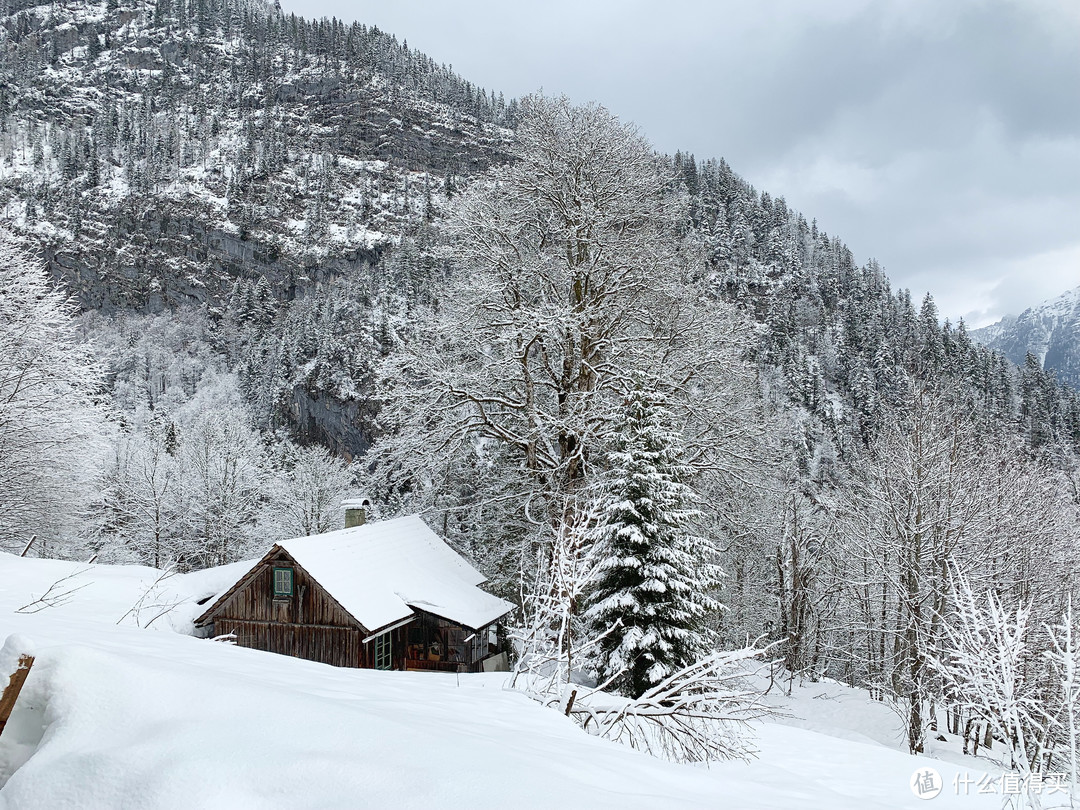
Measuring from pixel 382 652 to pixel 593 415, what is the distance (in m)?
9.72

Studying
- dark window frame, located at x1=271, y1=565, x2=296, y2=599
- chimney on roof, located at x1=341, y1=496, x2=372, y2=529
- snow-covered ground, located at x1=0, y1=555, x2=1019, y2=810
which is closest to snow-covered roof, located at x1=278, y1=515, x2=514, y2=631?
dark window frame, located at x1=271, y1=565, x2=296, y2=599

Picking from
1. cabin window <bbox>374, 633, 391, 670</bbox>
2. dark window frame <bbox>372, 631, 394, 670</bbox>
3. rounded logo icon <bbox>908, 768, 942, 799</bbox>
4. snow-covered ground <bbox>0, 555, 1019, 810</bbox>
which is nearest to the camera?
snow-covered ground <bbox>0, 555, 1019, 810</bbox>

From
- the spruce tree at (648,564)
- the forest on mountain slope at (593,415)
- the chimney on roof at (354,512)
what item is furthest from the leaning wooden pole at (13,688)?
the chimney on roof at (354,512)

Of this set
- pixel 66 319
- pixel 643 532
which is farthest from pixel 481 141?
pixel 643 532

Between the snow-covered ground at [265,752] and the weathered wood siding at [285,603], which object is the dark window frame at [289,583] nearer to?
the weathered wood siding at [285,603]

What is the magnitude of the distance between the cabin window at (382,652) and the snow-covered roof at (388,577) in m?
1.07

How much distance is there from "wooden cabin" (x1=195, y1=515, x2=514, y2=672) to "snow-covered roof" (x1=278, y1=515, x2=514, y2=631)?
0.03 meters

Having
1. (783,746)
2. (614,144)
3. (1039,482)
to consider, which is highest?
(614,144)

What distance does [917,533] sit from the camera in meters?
12.1

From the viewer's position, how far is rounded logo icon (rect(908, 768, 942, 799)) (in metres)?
4.80

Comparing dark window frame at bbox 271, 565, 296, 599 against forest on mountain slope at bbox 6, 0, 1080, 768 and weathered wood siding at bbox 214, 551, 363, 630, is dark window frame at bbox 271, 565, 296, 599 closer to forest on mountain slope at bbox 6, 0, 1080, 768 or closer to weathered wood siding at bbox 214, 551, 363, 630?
→ weathered wood siding at bbox 214, 551, 363, 630

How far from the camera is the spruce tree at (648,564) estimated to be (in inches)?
448

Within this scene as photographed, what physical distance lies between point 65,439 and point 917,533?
77.2ft

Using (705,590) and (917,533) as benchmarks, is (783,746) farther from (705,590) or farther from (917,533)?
(917,533)
